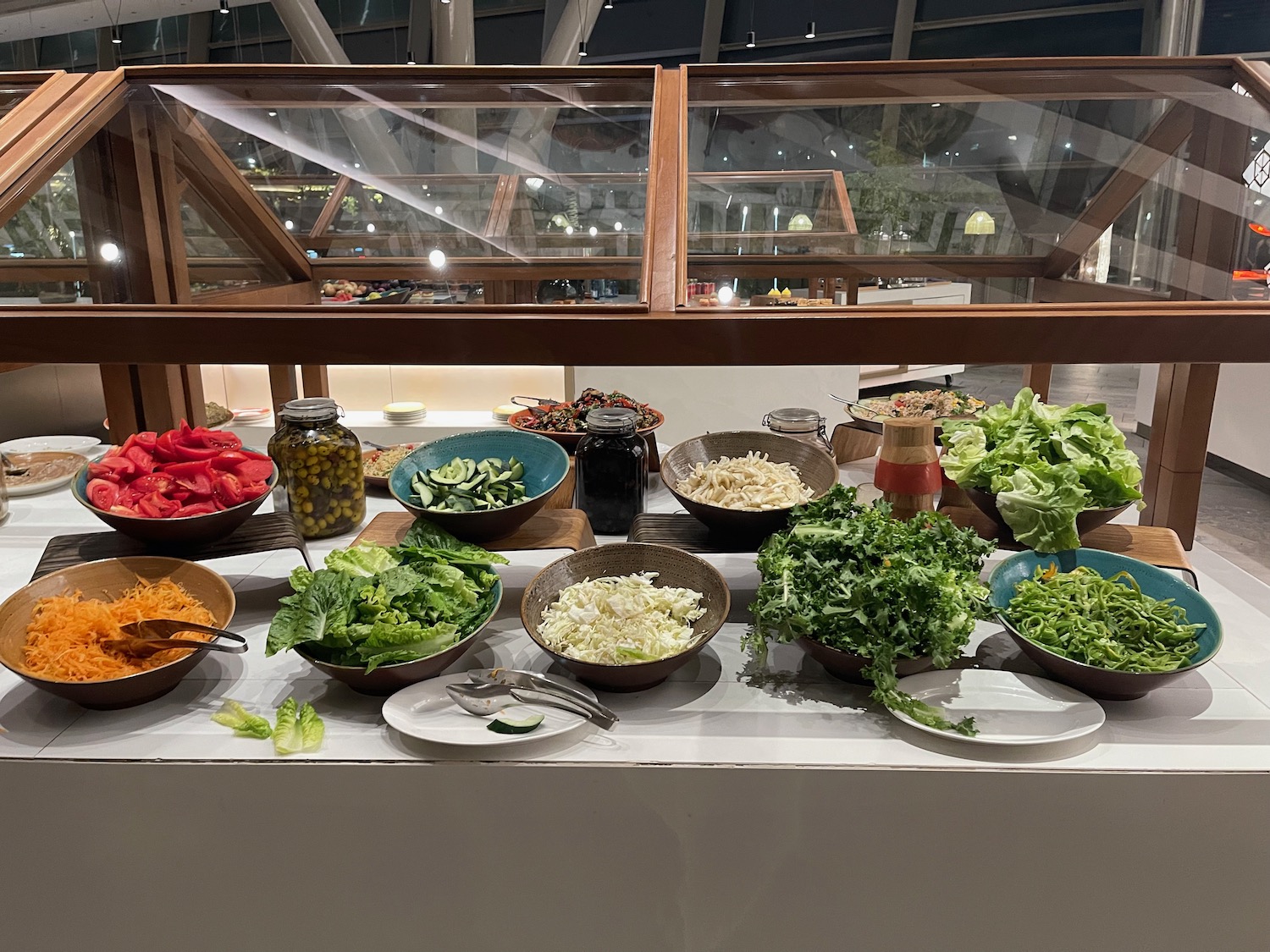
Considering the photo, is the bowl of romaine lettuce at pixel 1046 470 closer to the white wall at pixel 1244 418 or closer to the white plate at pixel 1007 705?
the white plate at pixel 1007 705

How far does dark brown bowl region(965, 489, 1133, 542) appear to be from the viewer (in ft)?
5.24

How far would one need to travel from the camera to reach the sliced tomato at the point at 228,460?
5.82 feet

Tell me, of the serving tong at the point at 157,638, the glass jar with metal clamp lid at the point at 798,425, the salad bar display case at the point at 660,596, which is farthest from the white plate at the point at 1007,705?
the serving tong at the point at 157,638

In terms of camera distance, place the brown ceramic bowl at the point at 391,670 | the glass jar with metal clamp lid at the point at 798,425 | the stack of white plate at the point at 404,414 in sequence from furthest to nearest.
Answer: the stack of white plate at the point at 404,414, the glass jar with metal clamp lid at the point at 798,425, the brown ceramic bowl at the point at 391,670

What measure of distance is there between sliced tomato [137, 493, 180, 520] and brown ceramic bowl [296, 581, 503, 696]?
0.49m

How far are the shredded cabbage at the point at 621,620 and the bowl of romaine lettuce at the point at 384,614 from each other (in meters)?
0.13

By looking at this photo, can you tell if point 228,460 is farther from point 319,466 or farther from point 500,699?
point 500,699

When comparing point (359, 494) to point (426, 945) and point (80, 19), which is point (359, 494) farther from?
point (80, 19)

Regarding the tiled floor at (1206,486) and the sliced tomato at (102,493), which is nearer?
the sliced tomato at (102,493)

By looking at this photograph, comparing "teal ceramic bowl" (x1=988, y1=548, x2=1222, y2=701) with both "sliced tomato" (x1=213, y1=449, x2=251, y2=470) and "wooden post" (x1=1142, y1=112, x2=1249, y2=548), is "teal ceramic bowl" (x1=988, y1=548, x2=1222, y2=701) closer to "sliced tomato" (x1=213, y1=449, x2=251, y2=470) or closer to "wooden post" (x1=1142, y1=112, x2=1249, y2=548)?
"wooden post" (x1=1142, y1=112, x2=1249, y2=548)

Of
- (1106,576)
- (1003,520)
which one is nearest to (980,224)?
(1003,520)

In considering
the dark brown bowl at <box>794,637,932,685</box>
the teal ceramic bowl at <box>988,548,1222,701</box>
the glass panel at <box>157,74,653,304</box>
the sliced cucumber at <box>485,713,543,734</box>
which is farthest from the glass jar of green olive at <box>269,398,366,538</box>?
the teal ceramic bowl at <box>988,548,1222,701</box>

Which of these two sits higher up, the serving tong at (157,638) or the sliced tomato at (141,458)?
the sliced tomato at (141,458)

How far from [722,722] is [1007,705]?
0.46 m
